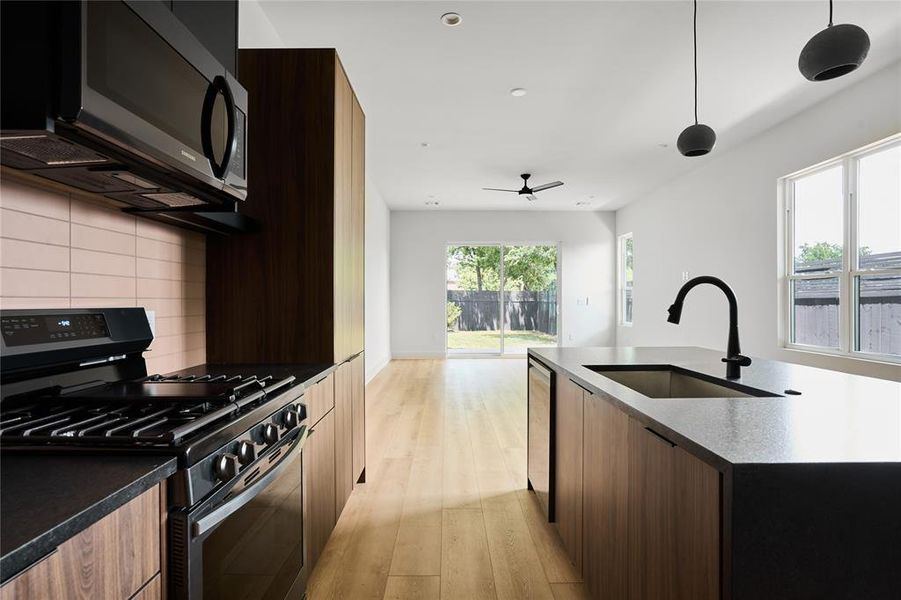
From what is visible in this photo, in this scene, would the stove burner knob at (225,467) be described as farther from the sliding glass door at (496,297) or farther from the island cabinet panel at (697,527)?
the sliding glass door at (496,297)

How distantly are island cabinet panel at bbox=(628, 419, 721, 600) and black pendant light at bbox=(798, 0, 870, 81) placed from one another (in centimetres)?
160

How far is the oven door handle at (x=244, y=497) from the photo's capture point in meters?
0.93

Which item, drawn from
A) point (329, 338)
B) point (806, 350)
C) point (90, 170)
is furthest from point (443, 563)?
point (806, 350)

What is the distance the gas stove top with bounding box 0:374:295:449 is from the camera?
0.89 m

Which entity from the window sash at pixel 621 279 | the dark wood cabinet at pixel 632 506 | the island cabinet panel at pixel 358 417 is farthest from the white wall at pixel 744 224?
the island cabinet panel at pixel 358 417

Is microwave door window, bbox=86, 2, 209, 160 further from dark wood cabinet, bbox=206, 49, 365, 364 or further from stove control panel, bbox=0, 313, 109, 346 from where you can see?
dark wood cabinet, bbox=206, 49, 365, 364

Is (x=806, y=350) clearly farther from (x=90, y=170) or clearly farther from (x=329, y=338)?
(x=90, y=170)

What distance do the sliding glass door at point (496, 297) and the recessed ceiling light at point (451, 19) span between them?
20.8 ft

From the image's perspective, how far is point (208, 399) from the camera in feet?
4.02

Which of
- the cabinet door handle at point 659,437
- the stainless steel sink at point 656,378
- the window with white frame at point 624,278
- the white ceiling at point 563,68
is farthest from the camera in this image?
the window with white frame at point 624,278

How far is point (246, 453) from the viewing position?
1.14m

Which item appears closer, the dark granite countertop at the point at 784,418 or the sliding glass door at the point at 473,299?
the dark granite countertop at the point at 784,418

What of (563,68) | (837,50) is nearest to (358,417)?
(837,50)

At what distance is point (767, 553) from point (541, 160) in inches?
214
